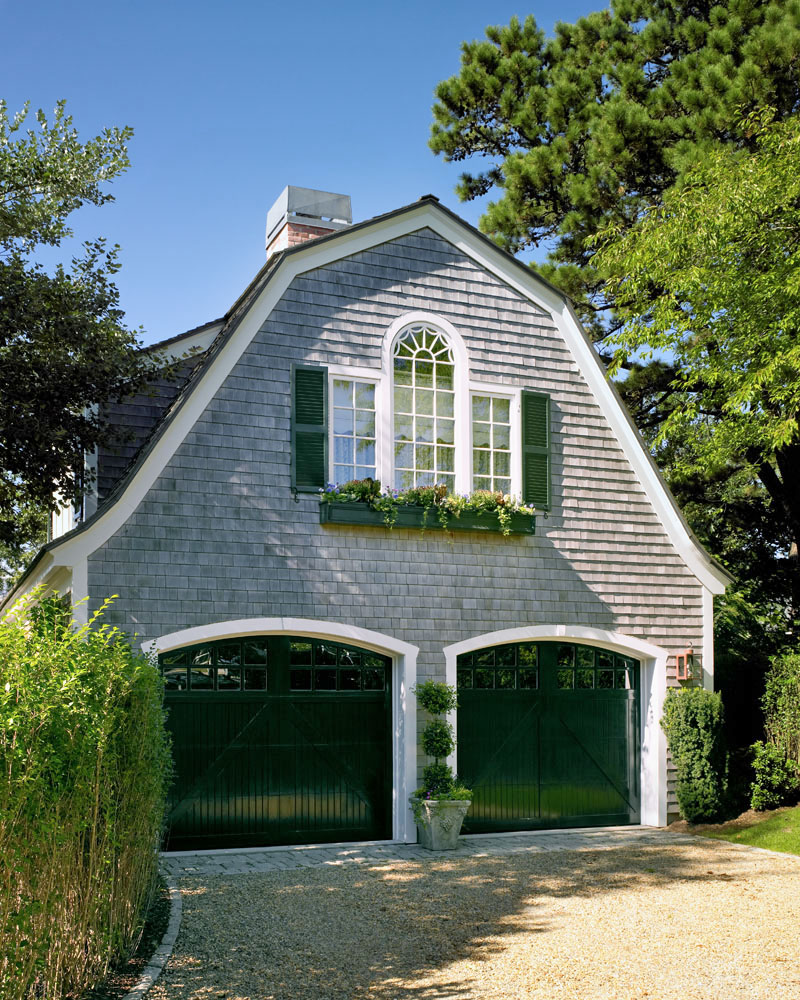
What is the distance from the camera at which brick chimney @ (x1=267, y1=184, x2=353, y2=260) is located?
1299cm

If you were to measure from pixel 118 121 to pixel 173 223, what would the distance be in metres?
2.03

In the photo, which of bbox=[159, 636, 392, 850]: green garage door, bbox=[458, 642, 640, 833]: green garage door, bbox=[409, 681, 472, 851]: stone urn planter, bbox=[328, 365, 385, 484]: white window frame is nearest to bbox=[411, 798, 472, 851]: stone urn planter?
bbox=[409, 681, 472, 851]: stone urn planter

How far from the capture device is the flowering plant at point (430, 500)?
1119 cm

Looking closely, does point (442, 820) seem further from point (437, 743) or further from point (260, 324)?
point (260, 324)

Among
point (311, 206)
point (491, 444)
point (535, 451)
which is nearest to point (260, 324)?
point (311, 206)

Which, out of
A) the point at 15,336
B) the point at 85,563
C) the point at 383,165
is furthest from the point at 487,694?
the point at 15,336

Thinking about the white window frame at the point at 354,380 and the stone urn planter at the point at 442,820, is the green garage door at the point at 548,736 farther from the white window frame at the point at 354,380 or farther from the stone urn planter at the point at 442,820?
the white window frame at the point at 354,380

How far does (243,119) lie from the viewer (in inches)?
432

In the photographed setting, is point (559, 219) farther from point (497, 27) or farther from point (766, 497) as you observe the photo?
point (766, 497)

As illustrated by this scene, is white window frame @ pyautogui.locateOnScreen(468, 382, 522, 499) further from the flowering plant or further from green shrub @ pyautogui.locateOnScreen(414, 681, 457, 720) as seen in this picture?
green shrub @ pyautogui.locateOnScreen(414, 681, 457, 720)

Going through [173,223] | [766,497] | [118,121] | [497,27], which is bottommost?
[766,497]

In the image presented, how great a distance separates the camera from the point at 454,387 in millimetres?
12117

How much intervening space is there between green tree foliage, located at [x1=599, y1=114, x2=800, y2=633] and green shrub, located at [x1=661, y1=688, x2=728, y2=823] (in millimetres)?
3791

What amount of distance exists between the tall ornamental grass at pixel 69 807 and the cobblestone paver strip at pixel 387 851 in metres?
2.92
